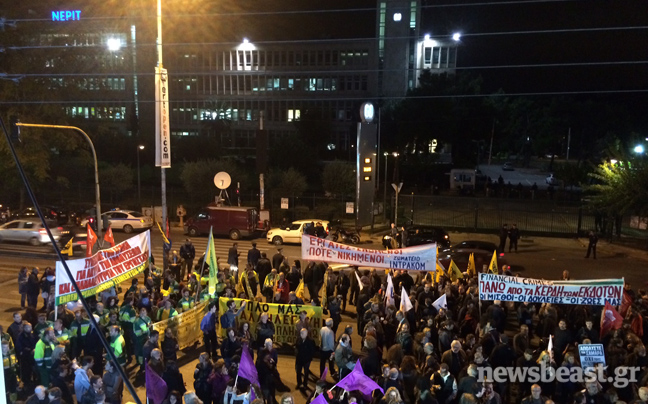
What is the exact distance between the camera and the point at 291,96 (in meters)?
71.6

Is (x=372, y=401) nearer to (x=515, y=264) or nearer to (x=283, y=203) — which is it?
(x=515, y=264)

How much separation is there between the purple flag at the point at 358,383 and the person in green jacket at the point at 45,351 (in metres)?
5.10

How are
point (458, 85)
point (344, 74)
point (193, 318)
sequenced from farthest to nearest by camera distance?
point (344, 74) < point (458, 85) < point (193, 318)

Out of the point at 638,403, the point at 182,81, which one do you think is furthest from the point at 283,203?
the point at 182,81

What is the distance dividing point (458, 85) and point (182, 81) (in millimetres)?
37274

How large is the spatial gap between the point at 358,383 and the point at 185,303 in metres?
5.76

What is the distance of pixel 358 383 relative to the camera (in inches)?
311

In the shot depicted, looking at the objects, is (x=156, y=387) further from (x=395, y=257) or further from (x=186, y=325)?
(x=395, y=257)

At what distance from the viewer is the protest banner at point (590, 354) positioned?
30.7ft

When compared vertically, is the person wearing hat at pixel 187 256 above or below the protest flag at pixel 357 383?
below

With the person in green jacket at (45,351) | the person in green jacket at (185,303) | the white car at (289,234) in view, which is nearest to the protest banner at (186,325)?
the person in green jacket at (185,303)

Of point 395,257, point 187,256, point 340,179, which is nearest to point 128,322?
point 395,257

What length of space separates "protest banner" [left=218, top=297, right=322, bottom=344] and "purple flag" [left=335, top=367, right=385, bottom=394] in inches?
160

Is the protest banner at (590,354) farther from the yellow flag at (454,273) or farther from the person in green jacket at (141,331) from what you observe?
the person in green jacket at (141,331)
